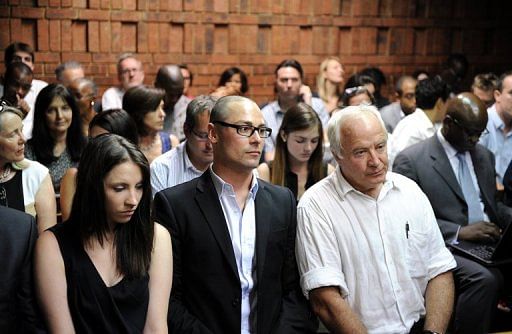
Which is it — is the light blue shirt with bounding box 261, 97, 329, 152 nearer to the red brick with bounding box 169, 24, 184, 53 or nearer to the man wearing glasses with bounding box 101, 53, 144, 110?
the man wearing glasses with bounding box 101, 53, 144, 110

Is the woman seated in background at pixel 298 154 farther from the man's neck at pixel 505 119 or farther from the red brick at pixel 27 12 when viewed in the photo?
the red brick at pixel 27 12

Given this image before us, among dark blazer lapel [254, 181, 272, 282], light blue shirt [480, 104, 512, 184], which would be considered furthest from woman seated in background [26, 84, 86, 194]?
light blue shirt [480, 104, 512, 184]

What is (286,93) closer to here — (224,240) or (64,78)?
(64,78)

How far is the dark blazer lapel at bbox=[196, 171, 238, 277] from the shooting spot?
2422 mm

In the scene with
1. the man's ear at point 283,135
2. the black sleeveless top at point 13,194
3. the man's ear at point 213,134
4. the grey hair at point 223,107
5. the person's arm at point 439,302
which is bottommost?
the person's arm at point 439,302

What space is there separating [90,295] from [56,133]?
179 cm

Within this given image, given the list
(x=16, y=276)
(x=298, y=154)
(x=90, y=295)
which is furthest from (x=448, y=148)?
(x=16, y=276)

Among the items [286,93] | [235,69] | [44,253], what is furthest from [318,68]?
[44,253]

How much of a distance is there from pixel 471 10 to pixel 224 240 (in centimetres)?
584

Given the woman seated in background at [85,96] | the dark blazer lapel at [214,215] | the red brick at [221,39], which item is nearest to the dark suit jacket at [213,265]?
the dark blazer lapel at [214,215]

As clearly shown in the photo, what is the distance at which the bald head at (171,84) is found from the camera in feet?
17.5

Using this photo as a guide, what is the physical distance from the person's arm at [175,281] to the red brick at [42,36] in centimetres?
380

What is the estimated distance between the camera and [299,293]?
2.63 metres

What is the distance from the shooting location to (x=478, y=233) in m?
3.49
